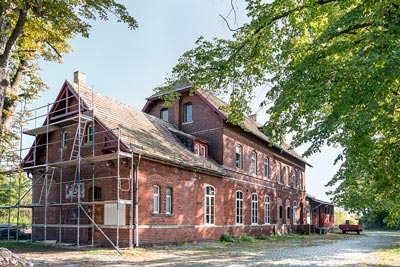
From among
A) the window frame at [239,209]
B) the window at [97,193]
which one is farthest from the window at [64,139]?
the window frame at [239,209]

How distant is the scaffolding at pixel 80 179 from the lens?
1681 cm

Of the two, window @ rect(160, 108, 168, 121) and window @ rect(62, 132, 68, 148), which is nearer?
window @ rect(62, 132, 68, 148)

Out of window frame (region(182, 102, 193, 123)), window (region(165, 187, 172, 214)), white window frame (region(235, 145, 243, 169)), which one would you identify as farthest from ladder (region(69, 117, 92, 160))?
white window frame (region(235, 145, 243, 169))

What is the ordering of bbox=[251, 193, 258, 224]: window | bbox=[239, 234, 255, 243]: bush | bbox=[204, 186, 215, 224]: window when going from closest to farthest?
bbox=[204, 186, 215, 224]: window
bbox=[239, 234, 255, 243]: bush
bbox=[251, 193, 258, 224]: window

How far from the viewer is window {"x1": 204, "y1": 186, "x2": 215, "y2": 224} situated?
72.7 ft

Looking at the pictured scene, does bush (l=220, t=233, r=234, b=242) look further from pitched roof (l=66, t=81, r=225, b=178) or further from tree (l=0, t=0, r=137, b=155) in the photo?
tree (l=0, t=0, r=137, b=155)

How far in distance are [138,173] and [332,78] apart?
10252mm

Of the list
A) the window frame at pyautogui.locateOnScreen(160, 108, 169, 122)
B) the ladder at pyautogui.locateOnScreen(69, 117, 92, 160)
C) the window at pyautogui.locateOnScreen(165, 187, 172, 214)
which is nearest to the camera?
the ladder at pyautogui.locateOnScreen(69, 117, 92, 160)

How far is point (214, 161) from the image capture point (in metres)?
24.3

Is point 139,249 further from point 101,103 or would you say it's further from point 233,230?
point 233,230

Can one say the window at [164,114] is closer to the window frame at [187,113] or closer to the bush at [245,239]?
the window frame at [187,113]

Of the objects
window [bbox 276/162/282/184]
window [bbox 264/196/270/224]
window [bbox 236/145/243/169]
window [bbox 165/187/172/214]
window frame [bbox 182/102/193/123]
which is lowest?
window [bbox 264/196/270/224]

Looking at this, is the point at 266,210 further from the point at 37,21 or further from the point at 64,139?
the point at 37,21

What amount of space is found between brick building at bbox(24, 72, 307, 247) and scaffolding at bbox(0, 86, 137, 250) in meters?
0.05
